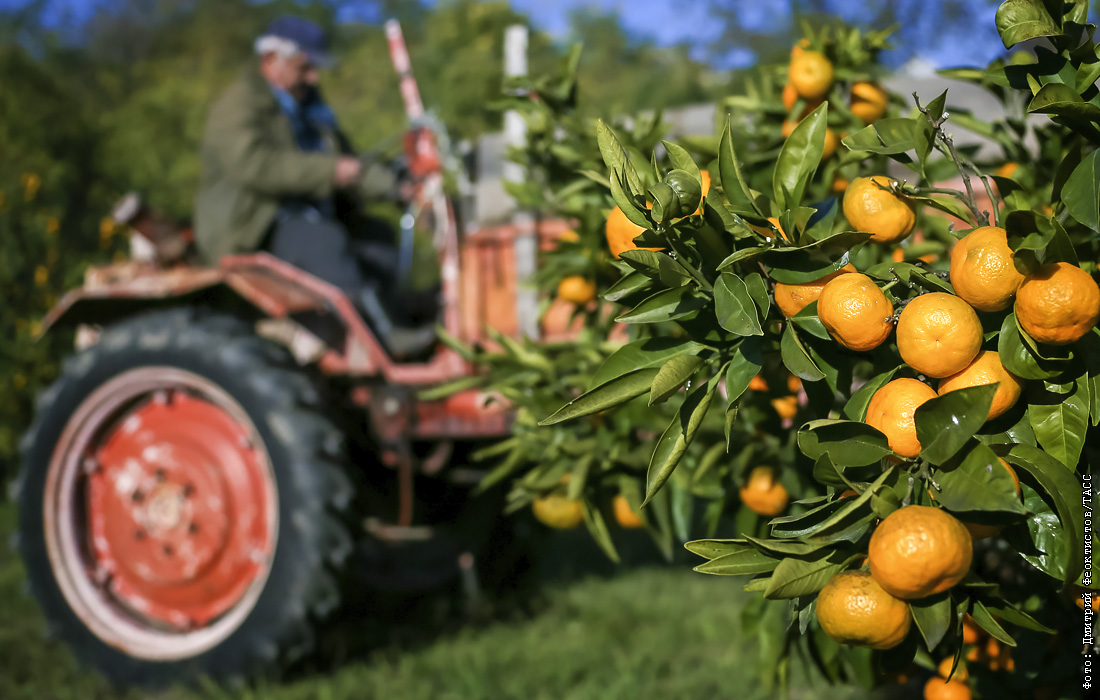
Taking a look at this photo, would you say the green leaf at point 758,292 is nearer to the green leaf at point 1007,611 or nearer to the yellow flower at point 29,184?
the green leaf at point 1007,611

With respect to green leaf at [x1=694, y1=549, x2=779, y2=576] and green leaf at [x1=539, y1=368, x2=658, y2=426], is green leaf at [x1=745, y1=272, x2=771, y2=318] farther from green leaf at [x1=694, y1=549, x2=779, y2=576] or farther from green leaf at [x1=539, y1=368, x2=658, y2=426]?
green leaf at [x1=694, y1=549, x2=779, y2=576]

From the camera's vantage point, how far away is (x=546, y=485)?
1.63 meters

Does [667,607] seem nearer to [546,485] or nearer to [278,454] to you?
[278,454]

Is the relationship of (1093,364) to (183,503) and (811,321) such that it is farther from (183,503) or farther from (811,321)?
(183,503)

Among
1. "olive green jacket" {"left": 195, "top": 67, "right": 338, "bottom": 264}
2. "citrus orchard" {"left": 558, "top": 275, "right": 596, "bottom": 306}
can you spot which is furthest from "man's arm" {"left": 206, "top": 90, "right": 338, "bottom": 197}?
"citrus orchard" {"left": 558, "top": 275, "right": 596, "bottom": 306}

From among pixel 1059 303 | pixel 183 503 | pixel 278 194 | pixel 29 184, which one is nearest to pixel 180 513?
pixel 183 503

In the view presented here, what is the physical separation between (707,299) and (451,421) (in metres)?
1.79

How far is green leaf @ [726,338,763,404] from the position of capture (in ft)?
3.25

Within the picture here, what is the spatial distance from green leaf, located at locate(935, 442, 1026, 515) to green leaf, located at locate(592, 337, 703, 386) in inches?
12.2

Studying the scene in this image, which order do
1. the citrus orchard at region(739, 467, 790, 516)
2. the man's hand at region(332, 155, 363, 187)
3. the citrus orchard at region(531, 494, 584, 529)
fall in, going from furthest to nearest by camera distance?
the man's hand at region(332, 155, 363, 187) < the citrus orchard at region(531, 494, 584, 529) < the citrus orchard at region(739, 467, 790, 516)

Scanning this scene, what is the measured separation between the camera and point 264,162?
2979 millimetres

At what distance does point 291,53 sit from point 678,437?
2.77 meters

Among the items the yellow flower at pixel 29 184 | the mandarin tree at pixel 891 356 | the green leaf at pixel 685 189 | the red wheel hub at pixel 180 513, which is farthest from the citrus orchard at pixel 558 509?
the yellow flower at pixel 29 184

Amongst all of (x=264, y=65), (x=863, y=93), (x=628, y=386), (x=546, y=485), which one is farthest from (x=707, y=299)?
(x=264, y=65)
